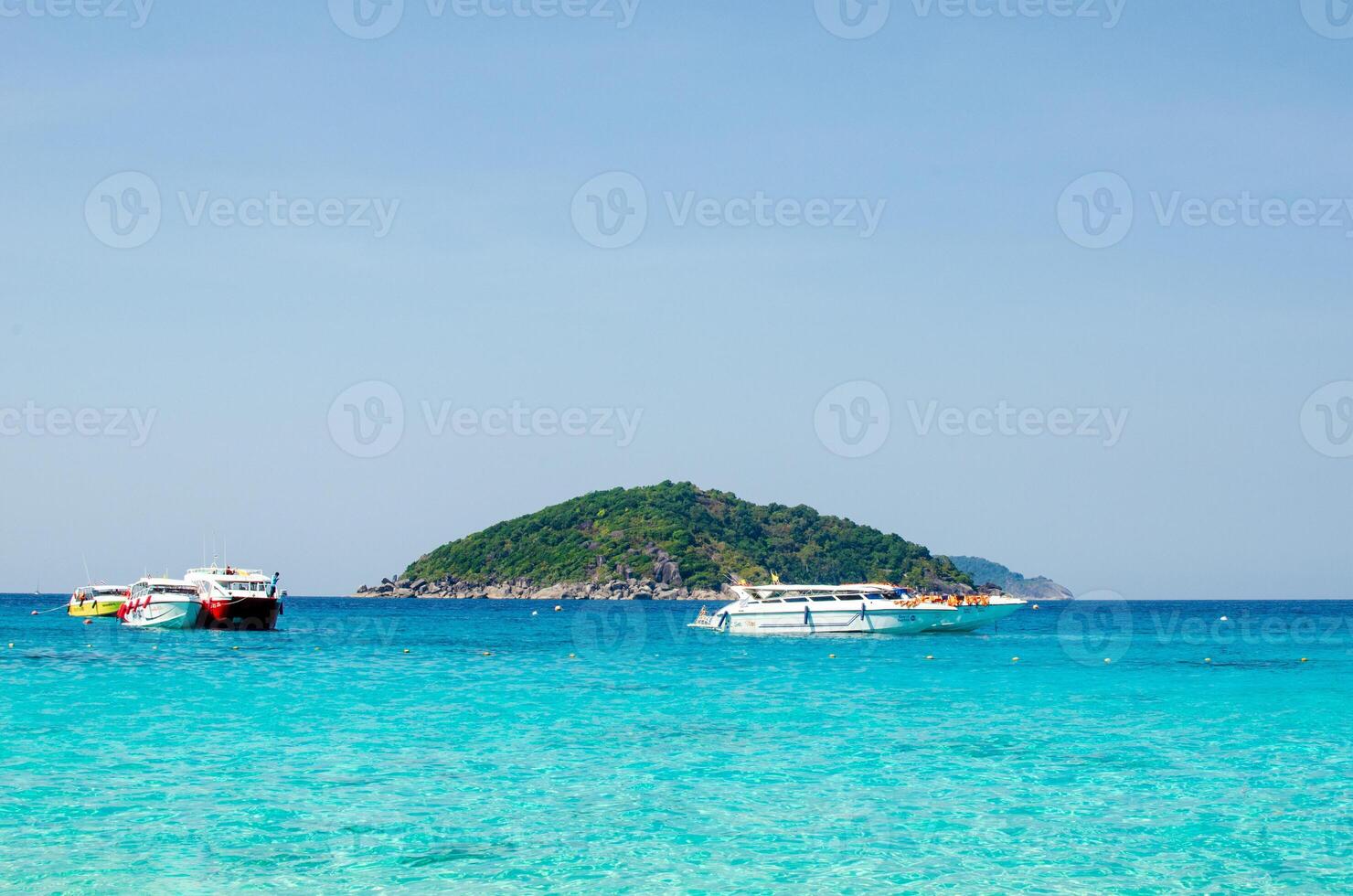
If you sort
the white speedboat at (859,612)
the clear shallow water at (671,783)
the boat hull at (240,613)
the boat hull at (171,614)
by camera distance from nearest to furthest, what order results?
the clear shallow water at (671,783)
the white speedboat at (859,612)
the boat hull at (240,613)
the boat hull at (171,614)

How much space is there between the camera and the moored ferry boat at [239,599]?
9506cm

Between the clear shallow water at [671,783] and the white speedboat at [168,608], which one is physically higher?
the white speedboat at [168,608]

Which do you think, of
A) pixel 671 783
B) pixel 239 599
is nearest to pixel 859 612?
pixel 239 599

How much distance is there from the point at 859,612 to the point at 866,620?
819 mm

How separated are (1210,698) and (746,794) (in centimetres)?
2983

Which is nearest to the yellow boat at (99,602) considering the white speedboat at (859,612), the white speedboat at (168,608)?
the white speedboat at (168,608)

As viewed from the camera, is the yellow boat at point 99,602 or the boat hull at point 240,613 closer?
the boat hull at point 240,613

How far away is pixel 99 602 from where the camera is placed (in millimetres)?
131625

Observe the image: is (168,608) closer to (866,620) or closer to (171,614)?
(171,614)

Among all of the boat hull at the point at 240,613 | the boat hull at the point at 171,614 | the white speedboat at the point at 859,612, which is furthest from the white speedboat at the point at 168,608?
the white speedboat at the point at 859,612

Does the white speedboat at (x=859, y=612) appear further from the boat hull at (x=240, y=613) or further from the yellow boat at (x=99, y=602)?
the yellow boat at (x=99, y=602)

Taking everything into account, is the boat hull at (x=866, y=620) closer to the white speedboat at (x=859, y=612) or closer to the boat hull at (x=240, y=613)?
the white speedboat at (x=859, y=612)

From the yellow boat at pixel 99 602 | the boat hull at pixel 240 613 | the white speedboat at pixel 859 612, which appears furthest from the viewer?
the yellow boat at pixel 99 602

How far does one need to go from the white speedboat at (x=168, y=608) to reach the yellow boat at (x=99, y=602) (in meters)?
26.9
